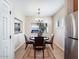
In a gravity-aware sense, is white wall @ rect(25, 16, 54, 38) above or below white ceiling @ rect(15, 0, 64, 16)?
below

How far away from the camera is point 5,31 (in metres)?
3.33

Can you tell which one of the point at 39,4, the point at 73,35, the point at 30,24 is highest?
the point at 39,4

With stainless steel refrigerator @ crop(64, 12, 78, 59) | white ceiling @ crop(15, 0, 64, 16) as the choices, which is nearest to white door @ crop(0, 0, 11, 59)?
stainless steel refrigerator @ crop(64, 12, 78, 59)

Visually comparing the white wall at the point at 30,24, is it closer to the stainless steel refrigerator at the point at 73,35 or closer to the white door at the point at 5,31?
the white door at the point at 5,31

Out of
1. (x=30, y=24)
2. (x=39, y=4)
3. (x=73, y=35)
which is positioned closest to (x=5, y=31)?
(x=73, y=35)

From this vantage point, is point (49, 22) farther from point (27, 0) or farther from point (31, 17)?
point (27, 0)

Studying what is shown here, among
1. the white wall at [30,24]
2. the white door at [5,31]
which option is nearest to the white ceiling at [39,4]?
the white door at [5,31]

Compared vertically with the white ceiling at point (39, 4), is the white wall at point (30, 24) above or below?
below

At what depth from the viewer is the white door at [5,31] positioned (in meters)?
3.12

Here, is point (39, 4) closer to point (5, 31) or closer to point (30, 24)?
point (5, 31)

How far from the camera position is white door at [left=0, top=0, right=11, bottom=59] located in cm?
312

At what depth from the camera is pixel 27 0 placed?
535cm

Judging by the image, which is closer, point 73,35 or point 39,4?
point 73,35

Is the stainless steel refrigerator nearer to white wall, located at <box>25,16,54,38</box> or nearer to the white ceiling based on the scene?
the white ceiling
